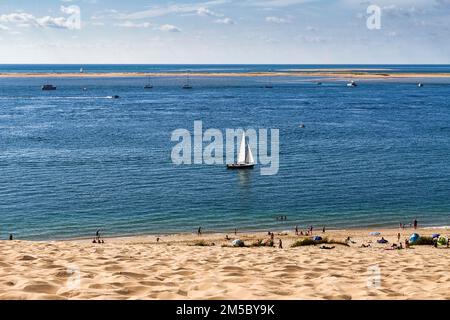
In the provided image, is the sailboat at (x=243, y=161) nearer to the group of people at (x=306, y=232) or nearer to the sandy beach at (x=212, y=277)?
the group of people at (x=306, y=232)

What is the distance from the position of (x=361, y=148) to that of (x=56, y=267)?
221ft

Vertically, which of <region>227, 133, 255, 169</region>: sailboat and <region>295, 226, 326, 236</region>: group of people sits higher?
<region>227, 133, 255, 169</region>: sailboat

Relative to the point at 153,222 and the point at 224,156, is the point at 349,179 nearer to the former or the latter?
the point at 224,156

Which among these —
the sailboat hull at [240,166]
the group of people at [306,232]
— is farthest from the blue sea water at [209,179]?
the group of people at [306,232]

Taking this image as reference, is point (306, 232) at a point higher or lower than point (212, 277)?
lower

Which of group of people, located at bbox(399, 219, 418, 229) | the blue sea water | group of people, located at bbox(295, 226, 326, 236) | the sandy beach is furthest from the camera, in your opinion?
the blue sea water

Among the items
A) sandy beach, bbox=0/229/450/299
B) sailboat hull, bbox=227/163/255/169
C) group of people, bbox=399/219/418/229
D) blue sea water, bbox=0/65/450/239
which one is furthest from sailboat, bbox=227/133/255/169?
sandy beach, bbox=0/229/450/299

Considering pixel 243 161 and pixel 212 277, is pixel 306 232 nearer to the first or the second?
pixel 243 161

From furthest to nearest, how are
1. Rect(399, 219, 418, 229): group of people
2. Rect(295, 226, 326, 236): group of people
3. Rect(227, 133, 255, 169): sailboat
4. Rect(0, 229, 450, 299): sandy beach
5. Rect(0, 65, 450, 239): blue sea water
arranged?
1. Rect(227, 133, 255, 169): sailboat
2. Rect(0, 65, 450, 239): blue sea water
3. Rect(399, 219, 418, 229): group of people
4. Rect(295, 226, 326, 236): group of people
5. Rect(0, 229, 450, 299): sandy beach

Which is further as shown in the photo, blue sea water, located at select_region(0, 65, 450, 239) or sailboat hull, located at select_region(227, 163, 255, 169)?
sailboat hull, located at select_region(227, 163, 255, 169)

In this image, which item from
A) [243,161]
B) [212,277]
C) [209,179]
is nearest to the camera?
[212,277]

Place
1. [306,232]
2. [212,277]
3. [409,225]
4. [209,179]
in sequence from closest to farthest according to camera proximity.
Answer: [212,277] < [306,232] < [409,225] < [209,179]

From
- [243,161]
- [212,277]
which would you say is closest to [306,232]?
[243,161]

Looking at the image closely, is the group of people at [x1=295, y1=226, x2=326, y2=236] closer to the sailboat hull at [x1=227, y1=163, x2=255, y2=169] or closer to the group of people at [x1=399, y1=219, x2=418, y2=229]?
the group of people at [x1=399, y1=219, x2=418, y2=229]
